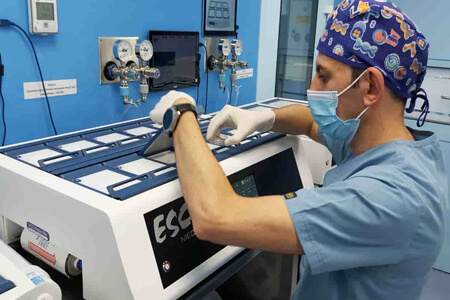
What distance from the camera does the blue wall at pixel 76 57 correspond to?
3.71ft

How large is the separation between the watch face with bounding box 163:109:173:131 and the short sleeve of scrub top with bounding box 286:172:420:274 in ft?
1.12

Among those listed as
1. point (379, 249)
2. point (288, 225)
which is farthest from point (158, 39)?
point (379, 249)

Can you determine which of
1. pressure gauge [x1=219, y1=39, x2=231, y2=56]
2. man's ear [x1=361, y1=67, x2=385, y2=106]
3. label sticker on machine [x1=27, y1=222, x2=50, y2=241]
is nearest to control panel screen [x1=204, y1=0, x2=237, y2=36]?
pressure gauge [x1=219, y1=39, x2=231, y2=56]

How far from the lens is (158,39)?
146 cm

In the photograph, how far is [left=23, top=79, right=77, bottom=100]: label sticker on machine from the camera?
118 centimetres

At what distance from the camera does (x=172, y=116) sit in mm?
932

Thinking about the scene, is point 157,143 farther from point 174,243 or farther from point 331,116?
point 331,116

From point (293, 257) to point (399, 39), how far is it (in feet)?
2.37

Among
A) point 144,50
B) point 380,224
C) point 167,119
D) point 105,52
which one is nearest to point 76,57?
point 105,52

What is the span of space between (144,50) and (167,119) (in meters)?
0.49

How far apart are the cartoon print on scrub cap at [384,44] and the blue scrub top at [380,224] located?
0.49 feet

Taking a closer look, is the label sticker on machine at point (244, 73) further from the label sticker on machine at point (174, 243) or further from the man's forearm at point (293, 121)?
the label sticker on machine at point (174, 243)

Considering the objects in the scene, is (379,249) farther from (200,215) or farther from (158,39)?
(158,39)

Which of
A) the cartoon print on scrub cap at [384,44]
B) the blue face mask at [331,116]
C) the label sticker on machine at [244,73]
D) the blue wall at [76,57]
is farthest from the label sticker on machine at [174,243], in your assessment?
the label sticker on machine at [244,73]
